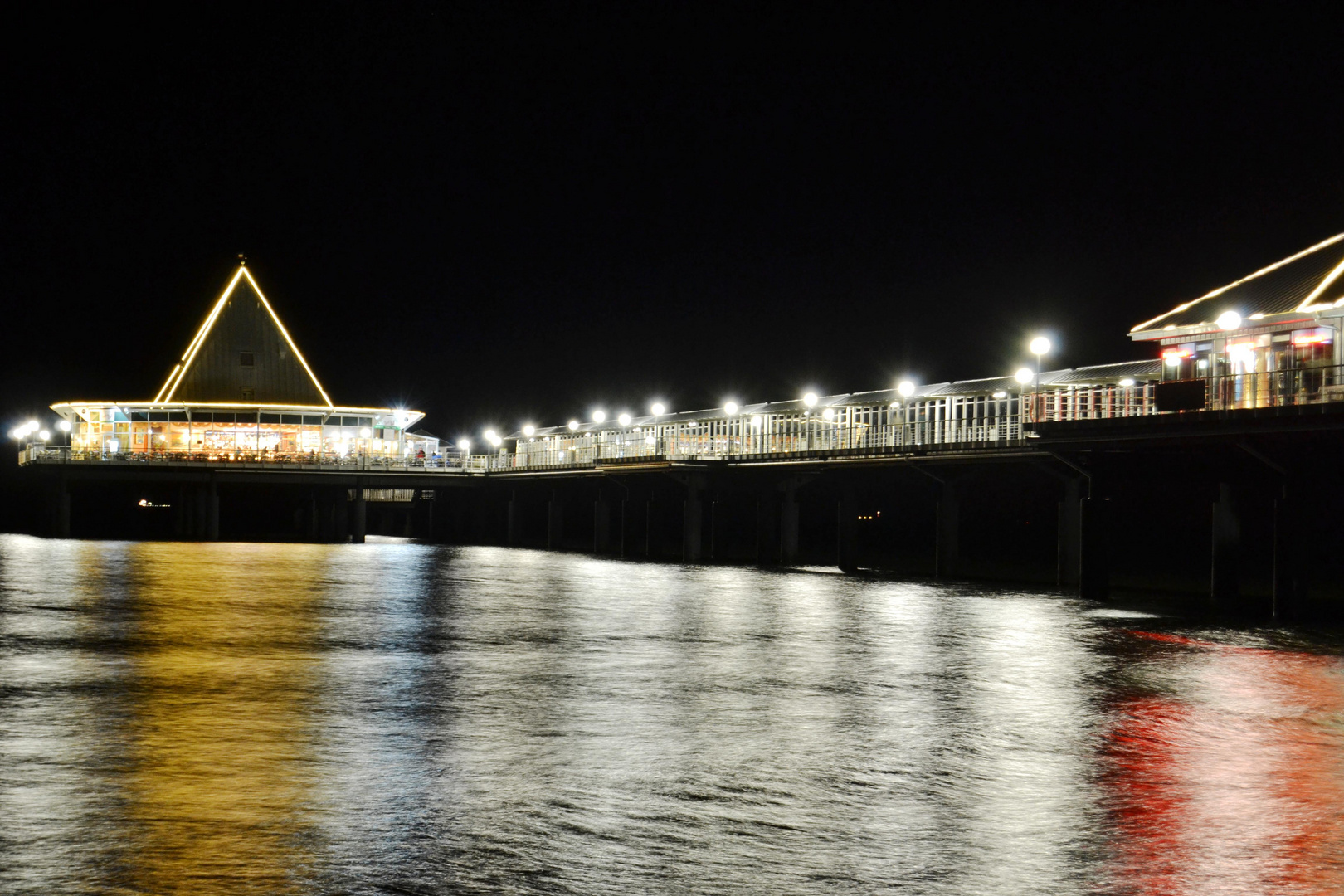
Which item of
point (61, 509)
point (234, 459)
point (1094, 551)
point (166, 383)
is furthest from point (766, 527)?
point (166, 383)

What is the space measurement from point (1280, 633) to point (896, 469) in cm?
2266

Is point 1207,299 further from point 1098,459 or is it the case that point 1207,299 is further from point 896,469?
point 896,469

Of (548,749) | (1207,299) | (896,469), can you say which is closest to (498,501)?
(896,469)

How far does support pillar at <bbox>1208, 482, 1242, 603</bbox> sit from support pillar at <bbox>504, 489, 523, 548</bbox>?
50796 mm

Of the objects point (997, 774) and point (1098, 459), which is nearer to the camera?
point (997, 774)

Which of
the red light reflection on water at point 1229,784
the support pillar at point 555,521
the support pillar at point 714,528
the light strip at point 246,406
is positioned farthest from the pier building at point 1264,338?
Answer: the light strip at point 246,406

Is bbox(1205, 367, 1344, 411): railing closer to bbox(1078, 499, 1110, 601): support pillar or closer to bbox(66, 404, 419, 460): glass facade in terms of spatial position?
bbox(1078, 499, 1110, 601): support pillar

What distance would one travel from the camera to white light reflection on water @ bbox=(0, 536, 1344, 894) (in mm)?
9656

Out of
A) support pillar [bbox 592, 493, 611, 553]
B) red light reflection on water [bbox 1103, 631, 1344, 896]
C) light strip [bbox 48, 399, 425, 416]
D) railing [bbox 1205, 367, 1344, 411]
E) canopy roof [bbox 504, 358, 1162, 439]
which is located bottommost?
red light reflection on water [bbox 1103, 631, 1344, 896]

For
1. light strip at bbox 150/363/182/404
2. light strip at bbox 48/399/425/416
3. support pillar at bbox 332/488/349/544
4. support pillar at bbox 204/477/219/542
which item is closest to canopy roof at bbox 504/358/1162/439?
light strip at bbox 48/399/425/416

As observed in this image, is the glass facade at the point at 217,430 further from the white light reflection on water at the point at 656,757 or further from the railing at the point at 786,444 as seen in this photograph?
the white light reflection on water at the point at 656,757

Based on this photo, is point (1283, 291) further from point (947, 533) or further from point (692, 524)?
point (692, 524)

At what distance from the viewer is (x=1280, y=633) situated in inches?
1159

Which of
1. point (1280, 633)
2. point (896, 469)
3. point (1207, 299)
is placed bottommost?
point (1280, 633)
